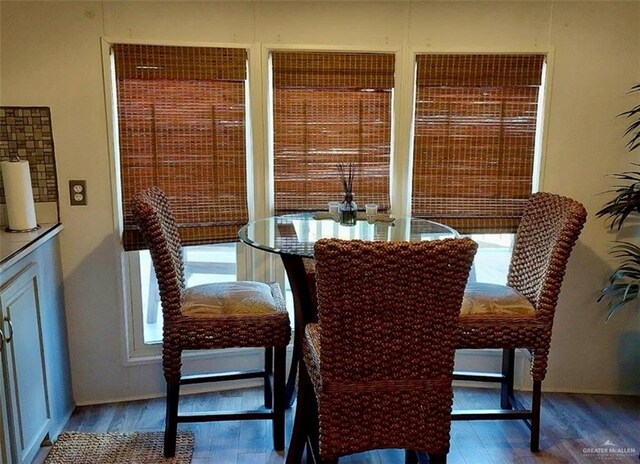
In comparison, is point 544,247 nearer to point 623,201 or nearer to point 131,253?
point 623,201

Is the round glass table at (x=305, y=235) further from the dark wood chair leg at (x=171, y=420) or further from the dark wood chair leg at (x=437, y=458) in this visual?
the dark wood chair leg at (x=437, y=458)

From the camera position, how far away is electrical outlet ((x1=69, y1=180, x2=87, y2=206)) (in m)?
2.67

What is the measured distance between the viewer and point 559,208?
2.46 metres

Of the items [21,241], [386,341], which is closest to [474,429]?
[386,341]

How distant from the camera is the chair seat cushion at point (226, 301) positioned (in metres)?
2.32

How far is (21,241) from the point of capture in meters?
2.27

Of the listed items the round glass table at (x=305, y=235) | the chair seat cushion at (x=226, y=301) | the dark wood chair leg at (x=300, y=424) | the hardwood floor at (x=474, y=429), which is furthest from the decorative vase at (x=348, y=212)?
the hardwood floor at (x=474, y=429)

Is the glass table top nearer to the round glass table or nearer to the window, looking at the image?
the round glass table

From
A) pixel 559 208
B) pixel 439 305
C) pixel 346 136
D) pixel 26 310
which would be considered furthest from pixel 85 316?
pixel 559 208

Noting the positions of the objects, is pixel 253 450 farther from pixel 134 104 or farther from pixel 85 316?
pixel 134 104

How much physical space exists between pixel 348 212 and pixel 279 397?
919 millimetres

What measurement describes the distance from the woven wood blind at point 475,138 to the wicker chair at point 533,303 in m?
0.34

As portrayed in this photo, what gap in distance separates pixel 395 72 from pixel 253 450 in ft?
6.47

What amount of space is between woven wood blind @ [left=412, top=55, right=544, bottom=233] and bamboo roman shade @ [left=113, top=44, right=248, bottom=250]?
962 mm
